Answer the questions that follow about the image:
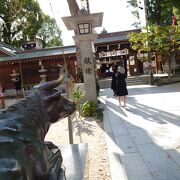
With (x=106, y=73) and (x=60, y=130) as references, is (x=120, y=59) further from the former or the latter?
(x=60, y=130)

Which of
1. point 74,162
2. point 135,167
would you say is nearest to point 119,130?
point 135,167

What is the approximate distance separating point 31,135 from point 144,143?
4.54m

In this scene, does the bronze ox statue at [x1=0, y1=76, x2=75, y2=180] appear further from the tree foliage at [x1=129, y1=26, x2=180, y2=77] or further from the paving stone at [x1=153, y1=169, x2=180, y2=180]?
the tree foliage at [x1=129, y1=26, x2=180, y2=77]

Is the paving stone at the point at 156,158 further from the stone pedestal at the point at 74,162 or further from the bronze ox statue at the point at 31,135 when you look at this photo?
the bronze ox statue at the point at 31,135

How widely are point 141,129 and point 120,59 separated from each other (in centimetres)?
2309

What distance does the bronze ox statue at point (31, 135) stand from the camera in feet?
5.49

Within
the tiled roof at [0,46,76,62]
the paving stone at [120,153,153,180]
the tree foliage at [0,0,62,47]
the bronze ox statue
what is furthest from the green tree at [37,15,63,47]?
the bronze ox statue

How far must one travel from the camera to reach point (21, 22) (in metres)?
35.7

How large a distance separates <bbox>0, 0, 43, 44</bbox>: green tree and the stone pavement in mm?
27419

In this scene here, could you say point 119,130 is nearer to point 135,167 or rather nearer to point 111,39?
point 135,167

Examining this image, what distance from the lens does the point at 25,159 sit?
1.75 m

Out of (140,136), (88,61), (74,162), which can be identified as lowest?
(140,136)

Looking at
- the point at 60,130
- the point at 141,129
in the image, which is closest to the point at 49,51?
the point at 60,130

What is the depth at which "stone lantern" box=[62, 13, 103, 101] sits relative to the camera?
1143 cm
